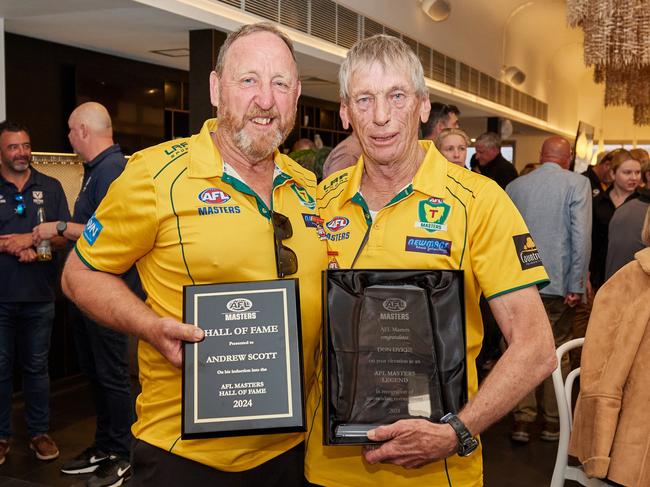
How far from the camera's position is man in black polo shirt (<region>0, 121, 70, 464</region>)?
4180 mm

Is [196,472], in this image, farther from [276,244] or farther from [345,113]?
[345,113]

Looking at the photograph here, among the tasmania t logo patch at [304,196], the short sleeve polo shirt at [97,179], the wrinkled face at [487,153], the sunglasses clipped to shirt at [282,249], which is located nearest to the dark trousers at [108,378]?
the short sleeve polo shirt at [97,179]

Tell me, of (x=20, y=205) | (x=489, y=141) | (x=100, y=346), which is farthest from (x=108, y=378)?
(x=489, y=141)

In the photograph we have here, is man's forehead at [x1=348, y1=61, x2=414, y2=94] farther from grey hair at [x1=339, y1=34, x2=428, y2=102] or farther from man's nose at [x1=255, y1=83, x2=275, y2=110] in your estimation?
man's nose at [x1=255, y1=83, x2=275, y2=110]

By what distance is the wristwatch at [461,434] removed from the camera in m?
1.42

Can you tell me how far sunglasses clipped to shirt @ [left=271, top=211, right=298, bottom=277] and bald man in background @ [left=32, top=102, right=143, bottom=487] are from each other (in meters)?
2.33

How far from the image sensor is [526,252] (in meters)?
1.53

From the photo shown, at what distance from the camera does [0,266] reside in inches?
165

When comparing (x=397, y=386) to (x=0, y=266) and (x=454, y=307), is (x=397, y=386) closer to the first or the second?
(x=454, y=307)

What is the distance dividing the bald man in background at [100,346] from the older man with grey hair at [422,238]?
2.34 metres

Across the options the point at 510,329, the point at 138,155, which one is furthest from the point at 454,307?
the point at 138,155

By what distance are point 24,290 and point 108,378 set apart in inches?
31.0

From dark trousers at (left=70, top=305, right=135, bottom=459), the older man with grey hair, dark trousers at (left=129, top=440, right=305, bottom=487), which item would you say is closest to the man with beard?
dark trousers at (left=129, top=440, right=305, bottom=487)

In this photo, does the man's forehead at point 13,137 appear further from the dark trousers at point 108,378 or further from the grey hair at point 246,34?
the grey hair at point 246,34
